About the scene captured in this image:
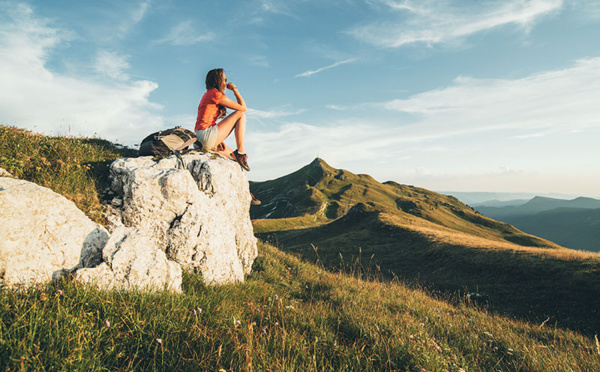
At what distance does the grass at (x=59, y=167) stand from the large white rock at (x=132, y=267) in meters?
1.25

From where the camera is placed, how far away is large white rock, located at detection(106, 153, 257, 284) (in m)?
6.01

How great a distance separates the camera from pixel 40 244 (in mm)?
4043

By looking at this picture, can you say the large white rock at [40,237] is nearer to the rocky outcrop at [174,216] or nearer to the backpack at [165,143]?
the rocky outcrop at [174,216]

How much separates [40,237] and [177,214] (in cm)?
251

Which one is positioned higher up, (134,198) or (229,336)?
(134,198)

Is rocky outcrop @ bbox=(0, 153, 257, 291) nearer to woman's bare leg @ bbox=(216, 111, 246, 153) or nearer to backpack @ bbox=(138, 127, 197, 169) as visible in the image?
backpack @ bbox=(138, 127, 197, 169)

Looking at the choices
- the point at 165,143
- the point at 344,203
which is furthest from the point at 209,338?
the point at 344,203

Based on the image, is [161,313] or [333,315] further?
[333,315]

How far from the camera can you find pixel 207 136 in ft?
29.0

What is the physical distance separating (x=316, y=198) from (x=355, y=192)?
27.5 m

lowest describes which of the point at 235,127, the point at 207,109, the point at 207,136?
the point at 207,136

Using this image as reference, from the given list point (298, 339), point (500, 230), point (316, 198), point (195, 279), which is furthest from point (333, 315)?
point (316, 198)

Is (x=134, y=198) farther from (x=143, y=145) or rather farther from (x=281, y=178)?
(x=281, y=178)

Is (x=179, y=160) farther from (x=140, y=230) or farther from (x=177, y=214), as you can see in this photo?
(x=140, y=230)
